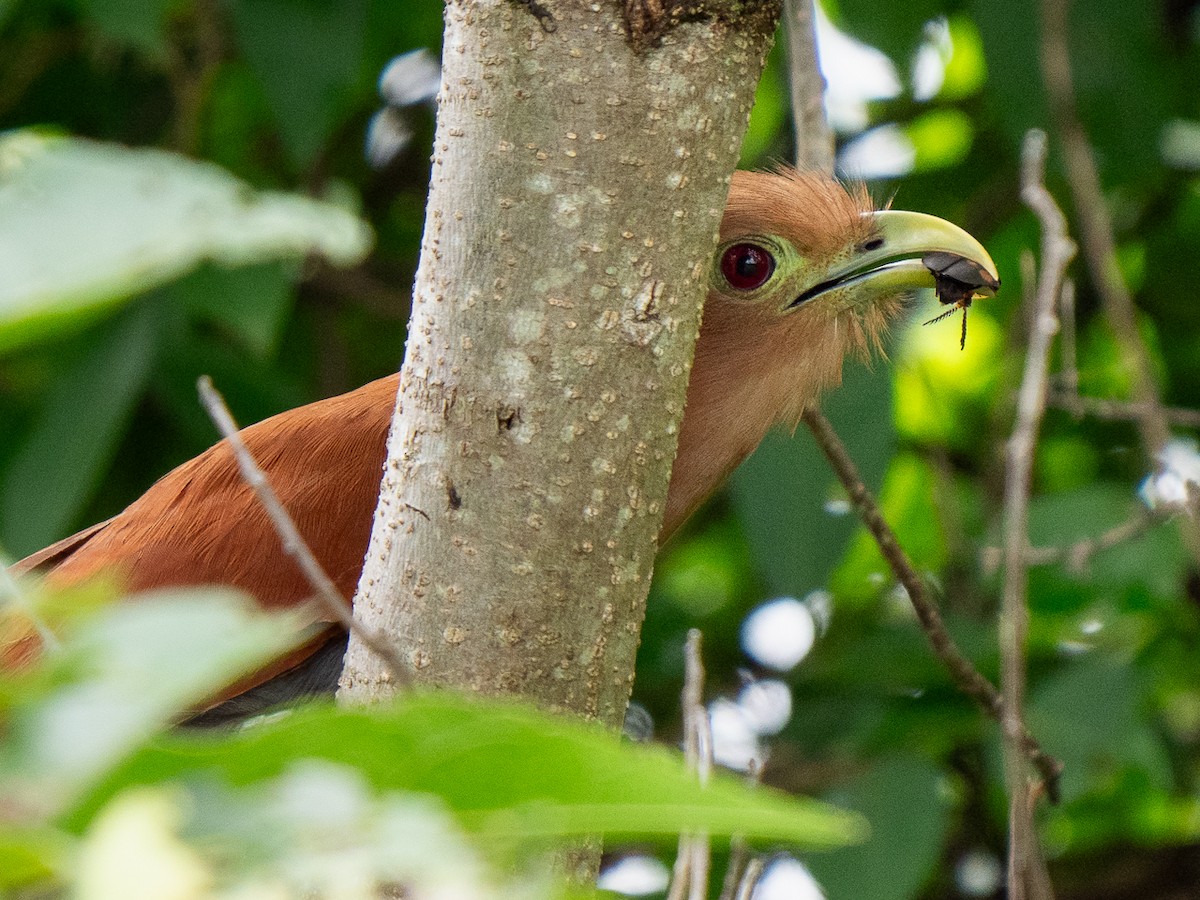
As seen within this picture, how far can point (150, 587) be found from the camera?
287 cm

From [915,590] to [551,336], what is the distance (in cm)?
125

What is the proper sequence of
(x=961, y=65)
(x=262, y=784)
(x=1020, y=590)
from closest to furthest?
1. (x=262, y=784)
2. (x=1020, y=590)
3. (x=961, y=65)

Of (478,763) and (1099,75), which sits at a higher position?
(1099,75)

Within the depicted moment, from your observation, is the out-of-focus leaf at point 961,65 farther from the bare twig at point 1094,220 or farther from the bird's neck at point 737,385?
the bird's neck at point 737,385

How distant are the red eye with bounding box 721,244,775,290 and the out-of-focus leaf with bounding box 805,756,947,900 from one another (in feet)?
4.27

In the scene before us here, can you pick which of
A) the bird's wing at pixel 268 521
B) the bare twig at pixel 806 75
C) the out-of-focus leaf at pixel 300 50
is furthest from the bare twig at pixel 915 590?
the out-of-focus leaf at pixel 300 50

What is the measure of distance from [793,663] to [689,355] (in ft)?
8.49

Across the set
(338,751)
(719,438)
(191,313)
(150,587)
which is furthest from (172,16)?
(338,751)

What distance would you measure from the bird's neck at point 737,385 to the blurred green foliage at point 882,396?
13.9 inches

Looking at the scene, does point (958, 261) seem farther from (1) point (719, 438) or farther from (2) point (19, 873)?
(2) point (19, 873)

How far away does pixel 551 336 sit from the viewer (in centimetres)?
157

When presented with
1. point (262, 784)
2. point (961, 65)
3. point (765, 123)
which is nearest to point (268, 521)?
point (262, 784)

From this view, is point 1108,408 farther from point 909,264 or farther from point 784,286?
point 784,286

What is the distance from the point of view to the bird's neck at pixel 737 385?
2.75 metres
